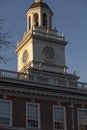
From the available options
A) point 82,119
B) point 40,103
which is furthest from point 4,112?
point 82,119

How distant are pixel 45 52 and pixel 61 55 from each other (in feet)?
8.59

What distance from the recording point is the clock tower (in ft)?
207

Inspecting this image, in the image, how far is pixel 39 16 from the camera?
66.9m

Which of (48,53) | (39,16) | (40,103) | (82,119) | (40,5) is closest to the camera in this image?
(40,103)

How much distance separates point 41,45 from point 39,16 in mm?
5246

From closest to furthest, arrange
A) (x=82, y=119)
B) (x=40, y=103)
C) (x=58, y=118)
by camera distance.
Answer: (x=40, y=103)
(x=58, y=118)
(x=82, y=119)

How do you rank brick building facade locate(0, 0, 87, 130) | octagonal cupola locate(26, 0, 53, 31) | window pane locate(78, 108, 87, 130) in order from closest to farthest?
brick building facade locate(0, 0, 87, 130) < window pane locate(78, 108, 87, 130) < octagonal cupola locate(26, 0, 53, 31)

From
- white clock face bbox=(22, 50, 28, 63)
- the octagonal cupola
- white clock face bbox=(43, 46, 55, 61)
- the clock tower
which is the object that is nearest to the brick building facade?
the clock tower

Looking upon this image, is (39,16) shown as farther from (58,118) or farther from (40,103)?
(58,118)

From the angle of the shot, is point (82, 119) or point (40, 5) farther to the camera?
point (40, 5)

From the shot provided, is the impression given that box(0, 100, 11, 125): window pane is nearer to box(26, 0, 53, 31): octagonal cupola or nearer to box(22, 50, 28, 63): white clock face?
box(22, 50, 28, 63): white clock face

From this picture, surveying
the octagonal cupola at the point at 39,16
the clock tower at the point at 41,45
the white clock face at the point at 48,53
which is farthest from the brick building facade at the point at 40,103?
the octagonal cupola at the point at 39,16

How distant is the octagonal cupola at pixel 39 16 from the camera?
66938 millimetres

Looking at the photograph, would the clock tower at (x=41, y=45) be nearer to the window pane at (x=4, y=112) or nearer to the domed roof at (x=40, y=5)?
the domed roof at (x=40, y=5)
